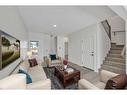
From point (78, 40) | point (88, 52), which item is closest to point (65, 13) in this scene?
point (88, 52)

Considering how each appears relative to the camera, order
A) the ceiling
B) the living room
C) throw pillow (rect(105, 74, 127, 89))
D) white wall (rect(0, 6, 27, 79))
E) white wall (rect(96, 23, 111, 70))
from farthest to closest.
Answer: white wall (rect(96, 23, 111, 70))
the ceiling
the living room
white wall (rect(0, 6, 27, 79))
throw pillow (rect(105, 74, 127, 89))

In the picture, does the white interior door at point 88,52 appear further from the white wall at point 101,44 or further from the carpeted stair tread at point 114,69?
the carpeted stair tread at point 114,69

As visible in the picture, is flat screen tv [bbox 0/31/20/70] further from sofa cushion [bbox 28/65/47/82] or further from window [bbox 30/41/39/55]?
window [bbox 30/41/39/55]

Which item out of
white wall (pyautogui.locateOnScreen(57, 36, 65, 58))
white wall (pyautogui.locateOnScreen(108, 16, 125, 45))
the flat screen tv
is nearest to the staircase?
white wall (pyautogui.locateOnScreen(108, 16, 125, 45))

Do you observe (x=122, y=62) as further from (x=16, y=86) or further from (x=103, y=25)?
A: (x=16, y=86)

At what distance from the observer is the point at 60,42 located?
1102cm

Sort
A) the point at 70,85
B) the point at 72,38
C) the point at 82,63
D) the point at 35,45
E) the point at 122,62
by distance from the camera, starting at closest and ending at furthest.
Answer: the point at 70,85 → the point at 122,62 → the point at 82,63 → the point at 72,38 → the point at 35,45

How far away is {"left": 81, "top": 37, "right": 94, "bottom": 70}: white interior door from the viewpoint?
6355mm

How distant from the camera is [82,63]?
746 cm

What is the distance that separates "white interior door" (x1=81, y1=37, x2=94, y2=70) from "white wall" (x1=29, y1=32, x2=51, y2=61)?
394cm

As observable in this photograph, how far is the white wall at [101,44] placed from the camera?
5.87 m

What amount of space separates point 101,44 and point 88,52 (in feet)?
3.27
